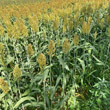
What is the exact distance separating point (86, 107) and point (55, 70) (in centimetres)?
122

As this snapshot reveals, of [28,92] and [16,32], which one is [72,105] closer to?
[28,92]

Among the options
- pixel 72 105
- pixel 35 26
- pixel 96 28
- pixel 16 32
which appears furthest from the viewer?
pixel 96 28

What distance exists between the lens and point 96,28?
188 inches

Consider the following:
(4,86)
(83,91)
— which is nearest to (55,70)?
(83,91)

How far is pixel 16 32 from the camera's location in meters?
3.08

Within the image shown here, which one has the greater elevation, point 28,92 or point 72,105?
point 28,92

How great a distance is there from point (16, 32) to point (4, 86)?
166cm

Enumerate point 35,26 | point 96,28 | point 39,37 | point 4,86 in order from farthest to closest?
point 96,28, point 39,37, point 35,26, point 4,86

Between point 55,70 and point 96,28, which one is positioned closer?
point 55,70

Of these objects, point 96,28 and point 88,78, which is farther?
point 96,28

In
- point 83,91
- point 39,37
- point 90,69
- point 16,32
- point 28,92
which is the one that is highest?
point 16,32

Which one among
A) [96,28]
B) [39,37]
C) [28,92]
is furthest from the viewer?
[96,28]

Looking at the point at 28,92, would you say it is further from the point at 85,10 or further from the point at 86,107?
the point at 85,10

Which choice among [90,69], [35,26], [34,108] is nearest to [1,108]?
[34,108]
